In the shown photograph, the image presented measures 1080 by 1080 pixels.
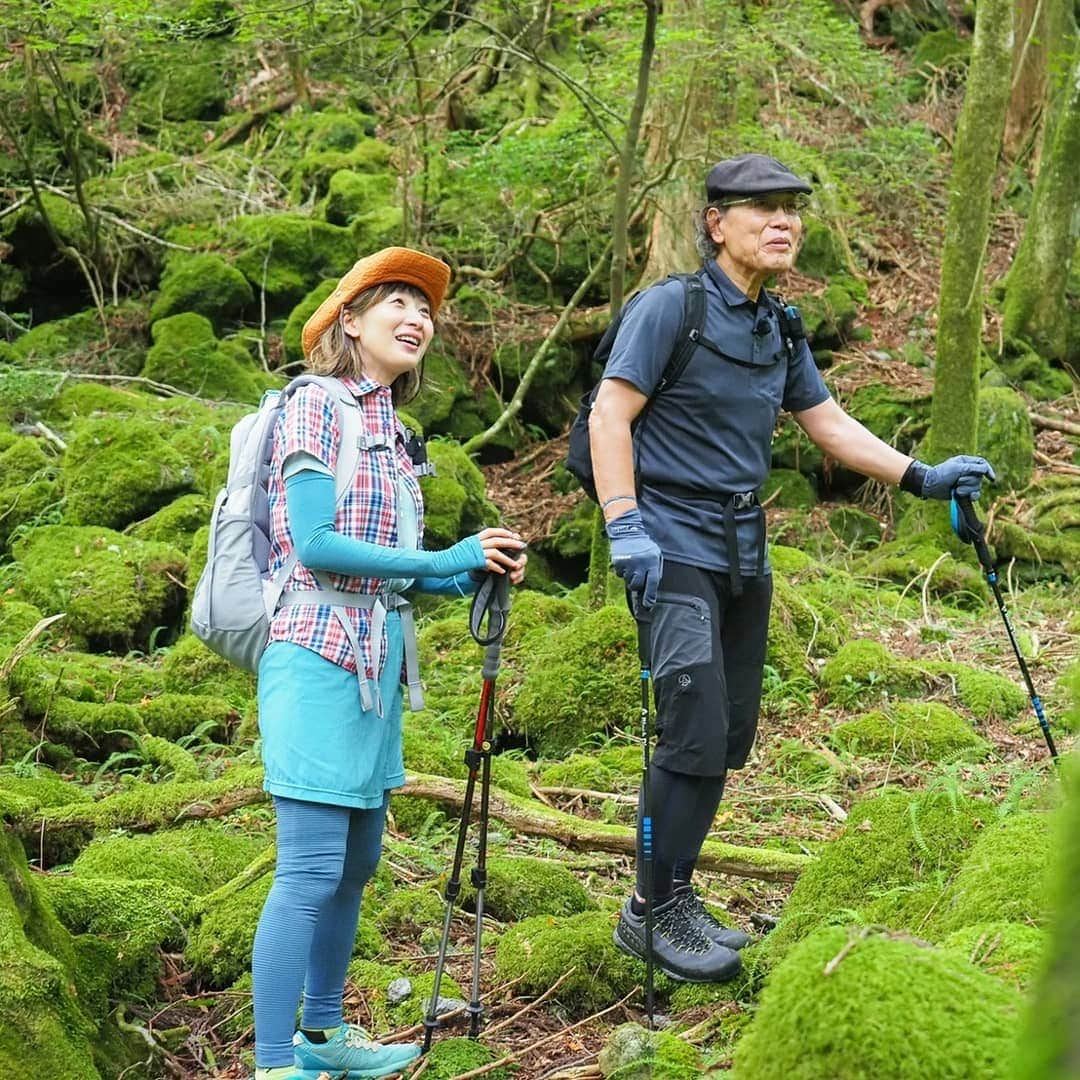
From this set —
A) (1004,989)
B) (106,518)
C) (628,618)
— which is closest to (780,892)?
(628,618)

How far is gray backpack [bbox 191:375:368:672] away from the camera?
10.8ft

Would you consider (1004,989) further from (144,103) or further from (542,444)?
(144,103)

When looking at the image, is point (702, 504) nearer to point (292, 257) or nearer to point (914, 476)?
point (914, 476)

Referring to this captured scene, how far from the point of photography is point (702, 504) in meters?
3.85

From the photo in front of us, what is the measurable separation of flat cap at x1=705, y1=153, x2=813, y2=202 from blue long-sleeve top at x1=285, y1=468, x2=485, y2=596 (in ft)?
4.74

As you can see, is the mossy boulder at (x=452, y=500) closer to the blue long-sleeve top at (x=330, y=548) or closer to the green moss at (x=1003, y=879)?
the blue long-sleeve top at (x=330, y=548)

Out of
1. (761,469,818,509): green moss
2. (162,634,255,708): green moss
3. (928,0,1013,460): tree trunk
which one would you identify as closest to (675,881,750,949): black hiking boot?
(162,634,255,708): green moss

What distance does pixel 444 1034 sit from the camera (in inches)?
148

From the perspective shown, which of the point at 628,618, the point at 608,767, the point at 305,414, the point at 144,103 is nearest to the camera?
the point at 305,414

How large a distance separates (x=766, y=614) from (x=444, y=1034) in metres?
1.62

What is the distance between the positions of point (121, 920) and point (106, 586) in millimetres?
4668

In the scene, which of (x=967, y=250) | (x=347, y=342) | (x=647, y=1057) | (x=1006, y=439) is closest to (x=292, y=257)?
(x=967, y=250)

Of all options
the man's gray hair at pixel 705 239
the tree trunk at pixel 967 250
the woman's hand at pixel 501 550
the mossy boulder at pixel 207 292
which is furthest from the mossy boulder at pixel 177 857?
the mossy boulder at pixel 207 292

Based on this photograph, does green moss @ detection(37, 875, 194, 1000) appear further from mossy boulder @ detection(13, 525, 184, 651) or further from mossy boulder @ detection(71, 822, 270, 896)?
mossy boulder @ detection(13, 525, 184, 651)
